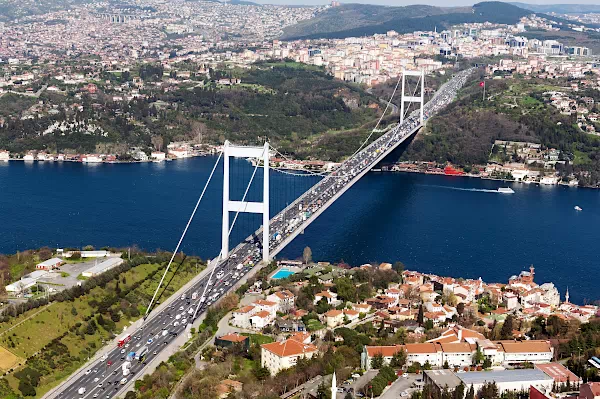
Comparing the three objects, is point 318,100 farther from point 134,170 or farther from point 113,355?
point 113,355

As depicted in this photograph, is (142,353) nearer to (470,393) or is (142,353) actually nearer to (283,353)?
(283,353)

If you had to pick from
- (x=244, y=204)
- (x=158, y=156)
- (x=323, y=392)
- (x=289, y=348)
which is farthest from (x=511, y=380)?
(x=158, y=156)

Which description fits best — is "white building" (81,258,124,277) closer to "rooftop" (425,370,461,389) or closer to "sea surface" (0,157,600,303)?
"sea surface" (0,157,600,303)

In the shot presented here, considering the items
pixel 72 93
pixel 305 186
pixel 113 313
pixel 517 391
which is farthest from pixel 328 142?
pixel 517 391

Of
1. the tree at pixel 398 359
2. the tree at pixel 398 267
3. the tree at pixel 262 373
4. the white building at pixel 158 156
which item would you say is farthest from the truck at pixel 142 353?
the white building at pixel 158 156

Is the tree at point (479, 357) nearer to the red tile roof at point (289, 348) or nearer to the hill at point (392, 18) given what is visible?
the red tile roof at point (289, 348)

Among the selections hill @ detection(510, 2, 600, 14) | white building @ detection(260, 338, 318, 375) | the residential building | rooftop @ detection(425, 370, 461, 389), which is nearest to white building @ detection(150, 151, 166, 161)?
the residential building
